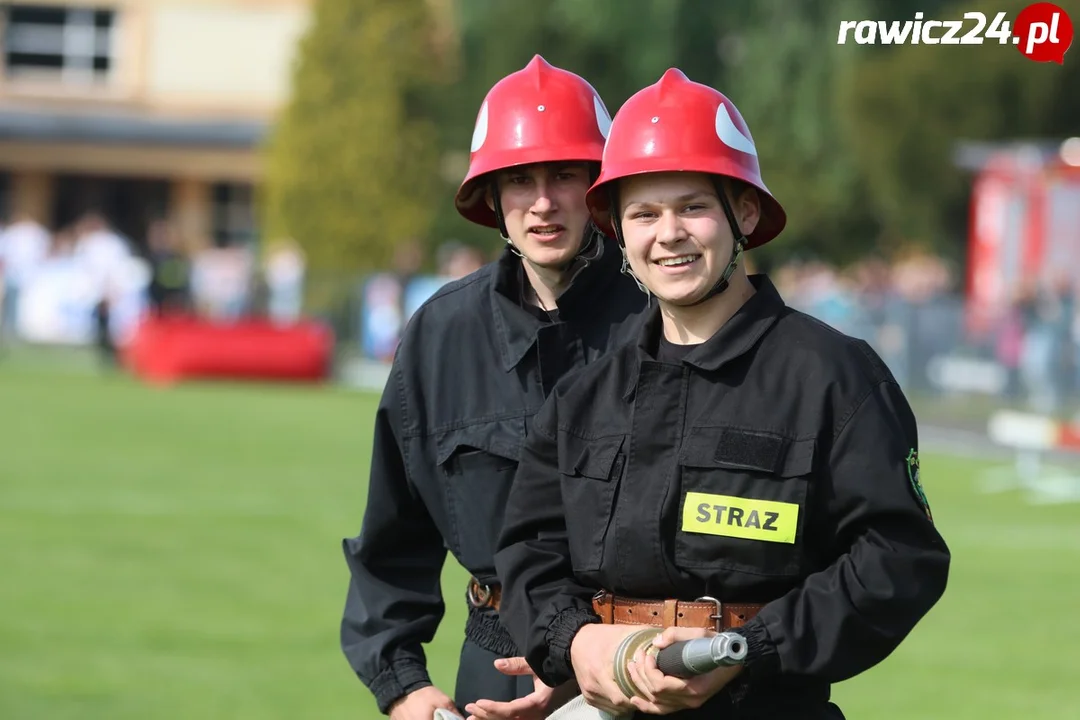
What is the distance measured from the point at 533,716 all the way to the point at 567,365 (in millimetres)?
859

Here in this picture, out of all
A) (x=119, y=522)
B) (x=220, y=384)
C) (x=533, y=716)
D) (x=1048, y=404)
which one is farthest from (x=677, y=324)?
(x=220, y=384)

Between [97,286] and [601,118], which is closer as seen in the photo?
[601,118]

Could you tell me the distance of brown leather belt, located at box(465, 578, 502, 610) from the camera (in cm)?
469

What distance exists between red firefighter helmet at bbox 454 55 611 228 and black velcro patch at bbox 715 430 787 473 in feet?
3.50

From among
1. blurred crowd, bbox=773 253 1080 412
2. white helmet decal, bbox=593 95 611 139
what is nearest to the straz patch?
white helmet decal, bbox=593 95 611 139

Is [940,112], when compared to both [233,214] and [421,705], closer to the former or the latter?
[233,214]

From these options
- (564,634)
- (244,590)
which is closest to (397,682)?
(564,634)

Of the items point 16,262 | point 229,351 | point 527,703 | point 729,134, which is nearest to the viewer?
point 729,134

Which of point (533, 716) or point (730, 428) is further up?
point (730, 428)

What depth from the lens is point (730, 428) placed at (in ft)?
12.6

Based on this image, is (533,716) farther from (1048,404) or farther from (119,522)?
(1048,404)

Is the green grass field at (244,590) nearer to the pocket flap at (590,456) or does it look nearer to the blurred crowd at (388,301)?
the blurred crowd at (388,301)

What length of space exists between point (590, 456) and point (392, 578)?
3.62ft

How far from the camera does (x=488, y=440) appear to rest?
4.68 meters
